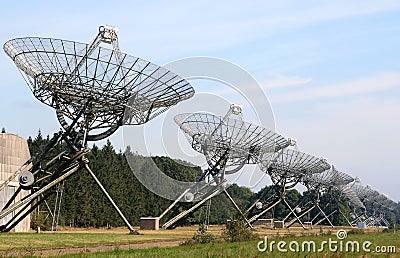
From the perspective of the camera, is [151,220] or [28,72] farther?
[151,220]

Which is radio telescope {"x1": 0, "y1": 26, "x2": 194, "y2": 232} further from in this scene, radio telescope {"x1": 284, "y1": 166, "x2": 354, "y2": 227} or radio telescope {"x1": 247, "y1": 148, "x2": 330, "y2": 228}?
radio telescope {"x1": 284, "y1": 166, "x2": 354, "y2": 227}

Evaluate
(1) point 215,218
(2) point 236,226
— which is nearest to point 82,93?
(2) point 236,226

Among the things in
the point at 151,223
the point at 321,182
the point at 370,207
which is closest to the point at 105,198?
the point at 151,223

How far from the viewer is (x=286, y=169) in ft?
264

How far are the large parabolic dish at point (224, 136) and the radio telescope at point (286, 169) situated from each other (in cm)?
1114

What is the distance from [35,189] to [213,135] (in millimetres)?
23587

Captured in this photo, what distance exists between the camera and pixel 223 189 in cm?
6550

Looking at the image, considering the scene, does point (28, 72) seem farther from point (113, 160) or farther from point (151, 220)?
point (113, 160)

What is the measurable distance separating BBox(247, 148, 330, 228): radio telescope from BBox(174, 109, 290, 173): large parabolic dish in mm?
11140

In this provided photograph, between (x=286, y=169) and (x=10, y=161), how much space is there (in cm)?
4191

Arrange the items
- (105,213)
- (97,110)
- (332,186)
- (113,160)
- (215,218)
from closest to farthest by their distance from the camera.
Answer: (97,110), (105,213), (113,160), (332,186), (215,218)

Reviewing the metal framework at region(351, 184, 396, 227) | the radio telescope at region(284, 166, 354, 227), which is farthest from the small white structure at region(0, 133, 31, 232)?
the metal framework at region(351, 184, 396, 227)

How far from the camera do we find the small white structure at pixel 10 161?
1928 inches

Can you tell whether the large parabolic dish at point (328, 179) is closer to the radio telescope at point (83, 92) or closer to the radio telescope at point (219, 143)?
the radio telescope at point (219, 143)
